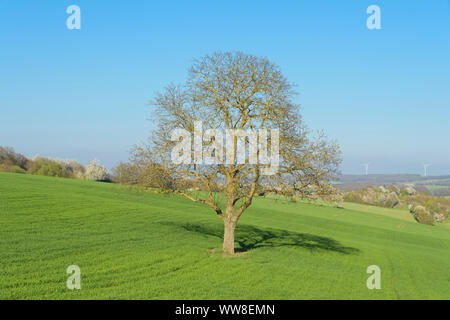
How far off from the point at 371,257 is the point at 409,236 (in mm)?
33967

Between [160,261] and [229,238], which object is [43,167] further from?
[160,261]

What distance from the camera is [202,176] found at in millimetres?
19469

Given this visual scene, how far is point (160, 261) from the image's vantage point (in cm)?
1666

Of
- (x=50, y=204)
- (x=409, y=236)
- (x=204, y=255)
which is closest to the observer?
(x=204, y=255)

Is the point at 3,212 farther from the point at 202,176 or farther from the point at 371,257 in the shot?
the point at 371,257

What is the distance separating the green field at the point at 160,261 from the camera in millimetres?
12500
